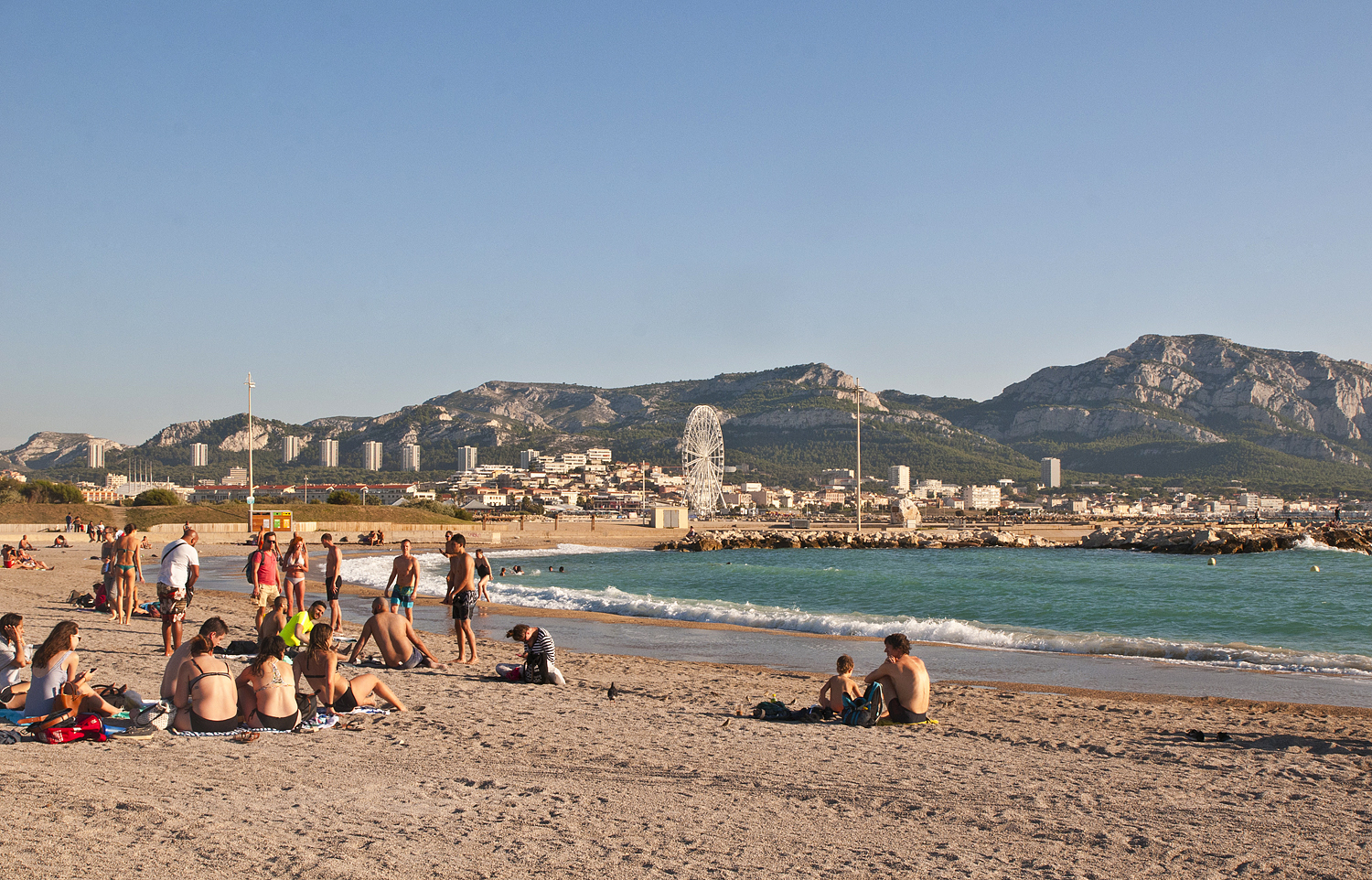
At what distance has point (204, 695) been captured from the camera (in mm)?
7070

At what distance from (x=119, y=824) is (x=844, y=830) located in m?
3.68

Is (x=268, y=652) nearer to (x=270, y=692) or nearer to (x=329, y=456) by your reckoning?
(x=270, y=692)

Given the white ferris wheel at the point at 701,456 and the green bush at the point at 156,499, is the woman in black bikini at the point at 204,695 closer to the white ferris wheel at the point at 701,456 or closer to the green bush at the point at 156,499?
the green bush at the point at 156,499

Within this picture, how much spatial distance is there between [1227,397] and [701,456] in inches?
4456

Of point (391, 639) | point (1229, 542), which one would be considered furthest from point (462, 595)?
point (1229, 542)

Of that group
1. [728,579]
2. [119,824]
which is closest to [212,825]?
[119,824]

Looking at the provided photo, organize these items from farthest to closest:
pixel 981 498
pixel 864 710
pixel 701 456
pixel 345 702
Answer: pixel 981 498 → pixel 701 456 → pixel 864 710 → pixel 345 702

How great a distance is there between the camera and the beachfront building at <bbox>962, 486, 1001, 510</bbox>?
150500 mm

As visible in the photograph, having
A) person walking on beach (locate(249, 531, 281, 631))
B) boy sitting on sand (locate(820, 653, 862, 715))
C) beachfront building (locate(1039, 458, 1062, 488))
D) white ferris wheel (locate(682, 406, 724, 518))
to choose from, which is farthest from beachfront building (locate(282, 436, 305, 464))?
boy sitting on sand (locate(820, 653, 862, 715))

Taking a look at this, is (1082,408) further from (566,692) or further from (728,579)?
(566,692)

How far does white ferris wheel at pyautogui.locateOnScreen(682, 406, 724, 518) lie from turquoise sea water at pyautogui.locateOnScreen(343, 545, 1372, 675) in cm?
6020

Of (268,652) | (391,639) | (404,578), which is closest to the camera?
(268,652)

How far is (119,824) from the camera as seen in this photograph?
483 cm

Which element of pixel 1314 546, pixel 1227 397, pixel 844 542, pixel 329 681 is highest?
pixel 1227 397
